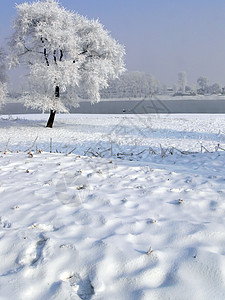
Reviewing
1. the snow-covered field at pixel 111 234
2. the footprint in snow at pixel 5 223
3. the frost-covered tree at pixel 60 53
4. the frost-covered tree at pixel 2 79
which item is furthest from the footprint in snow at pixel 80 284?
the frost-covered tree at pixel 2 79

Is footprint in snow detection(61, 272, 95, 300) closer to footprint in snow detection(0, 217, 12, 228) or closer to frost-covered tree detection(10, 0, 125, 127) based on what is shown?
footprint in snow detection(0, 217, 12, 228)

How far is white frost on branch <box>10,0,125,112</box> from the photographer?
62.0ft

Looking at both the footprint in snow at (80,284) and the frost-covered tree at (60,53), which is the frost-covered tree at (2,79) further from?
the footprint in snow at (80,284)

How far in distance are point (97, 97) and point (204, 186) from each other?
18.2 metres

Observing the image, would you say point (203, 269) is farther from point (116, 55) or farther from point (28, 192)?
point (116, 55)

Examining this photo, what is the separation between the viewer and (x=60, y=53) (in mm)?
20484

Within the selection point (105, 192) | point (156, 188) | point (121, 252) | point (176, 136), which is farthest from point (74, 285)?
point (176, 136)

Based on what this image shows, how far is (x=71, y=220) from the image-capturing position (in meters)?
3.40

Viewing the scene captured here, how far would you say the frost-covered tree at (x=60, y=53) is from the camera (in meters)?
Result: 18.9

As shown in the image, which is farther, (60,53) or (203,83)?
(203,83)

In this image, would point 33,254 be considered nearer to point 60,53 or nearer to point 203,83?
point 60,53

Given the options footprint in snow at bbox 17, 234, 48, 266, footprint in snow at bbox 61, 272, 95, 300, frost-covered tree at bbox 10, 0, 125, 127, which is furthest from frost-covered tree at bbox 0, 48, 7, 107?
footprint in snow at bbox 61, 272, 95, 300

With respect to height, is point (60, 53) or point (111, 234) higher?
point (60, 53)

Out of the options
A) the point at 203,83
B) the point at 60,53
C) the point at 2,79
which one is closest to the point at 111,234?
the point at 60,53
